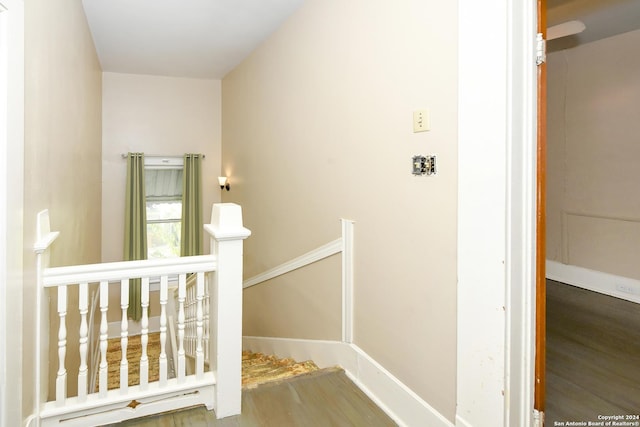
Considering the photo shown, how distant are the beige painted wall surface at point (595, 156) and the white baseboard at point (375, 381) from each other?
122 inches

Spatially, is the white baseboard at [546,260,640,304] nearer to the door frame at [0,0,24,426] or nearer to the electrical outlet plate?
the electrical outlet plate

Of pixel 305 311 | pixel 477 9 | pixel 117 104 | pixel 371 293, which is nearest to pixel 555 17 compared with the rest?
pixel 477 9

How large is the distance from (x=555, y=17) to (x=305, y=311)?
3.38m

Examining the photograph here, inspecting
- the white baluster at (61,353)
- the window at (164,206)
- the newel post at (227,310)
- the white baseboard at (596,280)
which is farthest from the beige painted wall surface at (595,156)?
the window at (164,206)

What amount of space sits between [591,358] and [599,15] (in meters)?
2.87

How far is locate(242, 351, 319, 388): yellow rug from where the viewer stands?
8.65ft

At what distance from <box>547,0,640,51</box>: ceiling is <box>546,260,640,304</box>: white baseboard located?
2376 mm

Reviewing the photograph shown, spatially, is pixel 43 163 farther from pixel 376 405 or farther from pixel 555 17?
pixel 555 17

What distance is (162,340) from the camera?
1948 millimetres

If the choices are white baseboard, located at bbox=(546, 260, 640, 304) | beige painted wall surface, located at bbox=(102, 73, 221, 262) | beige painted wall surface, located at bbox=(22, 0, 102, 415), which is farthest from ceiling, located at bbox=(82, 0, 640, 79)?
white baseboard, located at bbox=(546, 260, 640, 304)

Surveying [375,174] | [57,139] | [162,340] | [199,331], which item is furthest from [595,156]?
[57,139]

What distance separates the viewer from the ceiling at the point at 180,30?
339 cm

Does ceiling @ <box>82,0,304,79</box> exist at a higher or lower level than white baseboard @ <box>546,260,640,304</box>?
higher

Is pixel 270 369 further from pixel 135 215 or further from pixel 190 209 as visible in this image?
pixel 135 215
